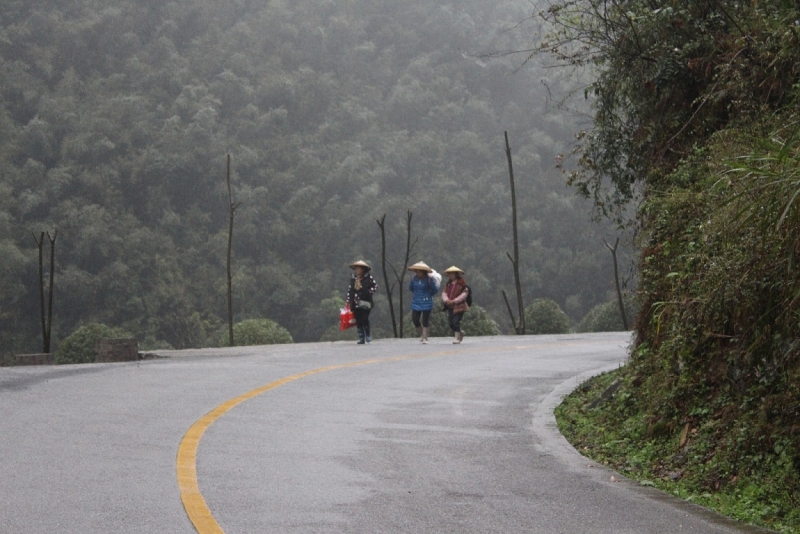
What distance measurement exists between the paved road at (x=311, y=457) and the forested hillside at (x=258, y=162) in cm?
4454

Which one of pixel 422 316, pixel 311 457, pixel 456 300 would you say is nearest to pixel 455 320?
pixel 456 300

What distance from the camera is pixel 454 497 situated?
8.01 m

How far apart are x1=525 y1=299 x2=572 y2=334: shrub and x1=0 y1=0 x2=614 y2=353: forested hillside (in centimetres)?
2612

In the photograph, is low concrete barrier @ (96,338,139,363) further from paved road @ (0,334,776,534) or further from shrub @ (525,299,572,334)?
shrub @ (525,299,572,334)

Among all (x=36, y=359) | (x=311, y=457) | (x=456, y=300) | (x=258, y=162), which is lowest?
(x=311, y=457)

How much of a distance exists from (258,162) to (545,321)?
40.4m

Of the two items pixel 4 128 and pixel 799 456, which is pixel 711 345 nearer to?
pixel 799 456

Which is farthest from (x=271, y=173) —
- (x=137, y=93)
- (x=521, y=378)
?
(x=521, y=378)

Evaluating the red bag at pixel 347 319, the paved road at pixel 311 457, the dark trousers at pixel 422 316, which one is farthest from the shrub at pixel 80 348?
the paved road at pixel 311 457

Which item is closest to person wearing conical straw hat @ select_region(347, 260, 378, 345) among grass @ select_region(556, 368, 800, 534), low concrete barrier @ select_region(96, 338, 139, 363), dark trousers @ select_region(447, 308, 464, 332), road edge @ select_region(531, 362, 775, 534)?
dark trousers @ select_region(447, 308, 464, 332)

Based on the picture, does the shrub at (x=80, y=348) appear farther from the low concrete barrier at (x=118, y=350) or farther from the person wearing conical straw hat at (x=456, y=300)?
the person wearing conical straw hat at (x=456, y=300)

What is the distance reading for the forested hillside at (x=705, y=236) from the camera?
831 cm

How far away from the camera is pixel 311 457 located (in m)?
9.66

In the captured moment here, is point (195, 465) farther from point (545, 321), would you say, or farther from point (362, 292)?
point (545, 321)
